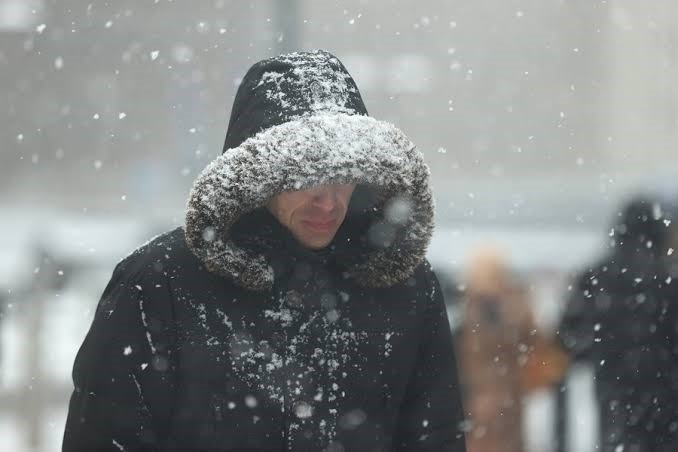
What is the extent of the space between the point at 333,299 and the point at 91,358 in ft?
1.81

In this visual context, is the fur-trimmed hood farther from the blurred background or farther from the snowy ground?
the blurred background

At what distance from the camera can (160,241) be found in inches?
103

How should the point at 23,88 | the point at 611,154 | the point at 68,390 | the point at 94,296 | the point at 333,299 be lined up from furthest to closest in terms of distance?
the point at 611,154
the point at 23,88
the point at 94,296
the point at 68,390
the point at 333,299

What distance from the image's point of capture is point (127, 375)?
8.07 ft

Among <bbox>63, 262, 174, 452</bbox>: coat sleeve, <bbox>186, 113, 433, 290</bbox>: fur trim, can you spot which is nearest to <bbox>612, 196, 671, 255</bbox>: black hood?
<bbox>186, 113, 433, 290</bbox>: fur trim

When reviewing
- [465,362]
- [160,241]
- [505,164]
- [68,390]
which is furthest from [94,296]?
[505,164]

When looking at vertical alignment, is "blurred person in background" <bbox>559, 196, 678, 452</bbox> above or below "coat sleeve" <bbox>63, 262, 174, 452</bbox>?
above

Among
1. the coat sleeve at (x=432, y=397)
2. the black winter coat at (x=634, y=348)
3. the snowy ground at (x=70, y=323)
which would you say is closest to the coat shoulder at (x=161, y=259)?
the coat sleeve at (x=432, y=397)

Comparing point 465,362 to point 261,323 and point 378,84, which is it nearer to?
point 261,323

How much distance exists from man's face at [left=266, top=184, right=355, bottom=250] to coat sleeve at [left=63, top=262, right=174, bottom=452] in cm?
32

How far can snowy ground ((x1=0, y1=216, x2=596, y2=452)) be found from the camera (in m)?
6.54

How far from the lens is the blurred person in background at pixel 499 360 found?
5398mm

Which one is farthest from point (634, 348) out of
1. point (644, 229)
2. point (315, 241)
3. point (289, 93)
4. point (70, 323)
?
point (70, 323)

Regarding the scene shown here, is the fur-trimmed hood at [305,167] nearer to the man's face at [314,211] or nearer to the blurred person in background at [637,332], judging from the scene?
the man's face at [314,211]
